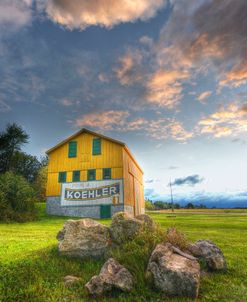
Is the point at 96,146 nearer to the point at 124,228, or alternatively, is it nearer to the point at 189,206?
the point at 124,228

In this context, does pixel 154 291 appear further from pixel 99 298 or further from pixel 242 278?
pixel 242 278

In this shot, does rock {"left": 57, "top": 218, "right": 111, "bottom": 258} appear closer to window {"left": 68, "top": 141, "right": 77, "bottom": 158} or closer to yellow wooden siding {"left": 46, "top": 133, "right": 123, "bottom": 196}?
yellow wooden siding {"left": 46, "top": 133, "right": 123, "bottom": 196}

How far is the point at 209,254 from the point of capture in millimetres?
8664

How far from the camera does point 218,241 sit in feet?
47.5

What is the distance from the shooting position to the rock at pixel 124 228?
1002 centimetres

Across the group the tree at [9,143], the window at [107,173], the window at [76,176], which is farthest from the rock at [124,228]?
the tree at [9,143]

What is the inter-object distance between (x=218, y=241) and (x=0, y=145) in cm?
4090

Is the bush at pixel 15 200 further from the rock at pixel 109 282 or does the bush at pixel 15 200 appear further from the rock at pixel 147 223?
the rock at pixel 109 282

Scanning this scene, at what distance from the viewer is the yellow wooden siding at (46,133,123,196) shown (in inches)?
1375

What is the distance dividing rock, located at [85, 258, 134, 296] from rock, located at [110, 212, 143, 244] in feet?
8.36

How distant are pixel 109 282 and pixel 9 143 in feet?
143

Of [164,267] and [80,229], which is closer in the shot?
[164,267]

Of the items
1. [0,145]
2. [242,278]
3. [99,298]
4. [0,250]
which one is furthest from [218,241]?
[0,145]

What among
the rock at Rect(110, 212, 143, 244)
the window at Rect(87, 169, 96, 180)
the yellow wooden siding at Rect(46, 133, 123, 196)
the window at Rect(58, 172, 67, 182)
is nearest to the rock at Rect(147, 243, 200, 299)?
the rock at Rect(110, 212, 143, 244)
